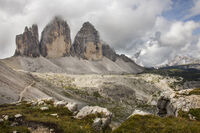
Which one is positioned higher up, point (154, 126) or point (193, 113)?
point (154, 126)

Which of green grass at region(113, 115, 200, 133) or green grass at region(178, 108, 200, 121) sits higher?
green grass at region(113, 115, 200, 133)

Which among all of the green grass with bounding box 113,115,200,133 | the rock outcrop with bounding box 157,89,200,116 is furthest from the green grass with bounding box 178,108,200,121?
the green grass with bounding box 113,115,200,133

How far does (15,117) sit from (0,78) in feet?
170

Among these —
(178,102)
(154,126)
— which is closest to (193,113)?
(178,102)

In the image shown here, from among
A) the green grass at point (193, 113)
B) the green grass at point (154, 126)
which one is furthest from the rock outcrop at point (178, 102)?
the green grass at point (154, 126)

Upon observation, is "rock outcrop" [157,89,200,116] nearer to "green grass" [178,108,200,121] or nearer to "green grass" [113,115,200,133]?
"green grass" [178,108,200,121]

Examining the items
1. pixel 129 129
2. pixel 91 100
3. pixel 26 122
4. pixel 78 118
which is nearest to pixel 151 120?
pixel 129 129

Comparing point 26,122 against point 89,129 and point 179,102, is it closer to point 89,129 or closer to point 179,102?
point 89,129

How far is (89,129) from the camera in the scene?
19.3m

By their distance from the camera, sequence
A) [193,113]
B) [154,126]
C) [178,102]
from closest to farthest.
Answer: [154,126] < [193,113] < [178,102]

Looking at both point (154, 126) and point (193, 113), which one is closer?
point (154, 126)

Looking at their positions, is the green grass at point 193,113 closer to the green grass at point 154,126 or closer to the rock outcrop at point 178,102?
the rock outcrop at point 178,102

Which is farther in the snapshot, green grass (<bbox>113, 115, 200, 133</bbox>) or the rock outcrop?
the rock outcrop

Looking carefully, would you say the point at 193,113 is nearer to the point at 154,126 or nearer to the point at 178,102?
the point at 178,102
